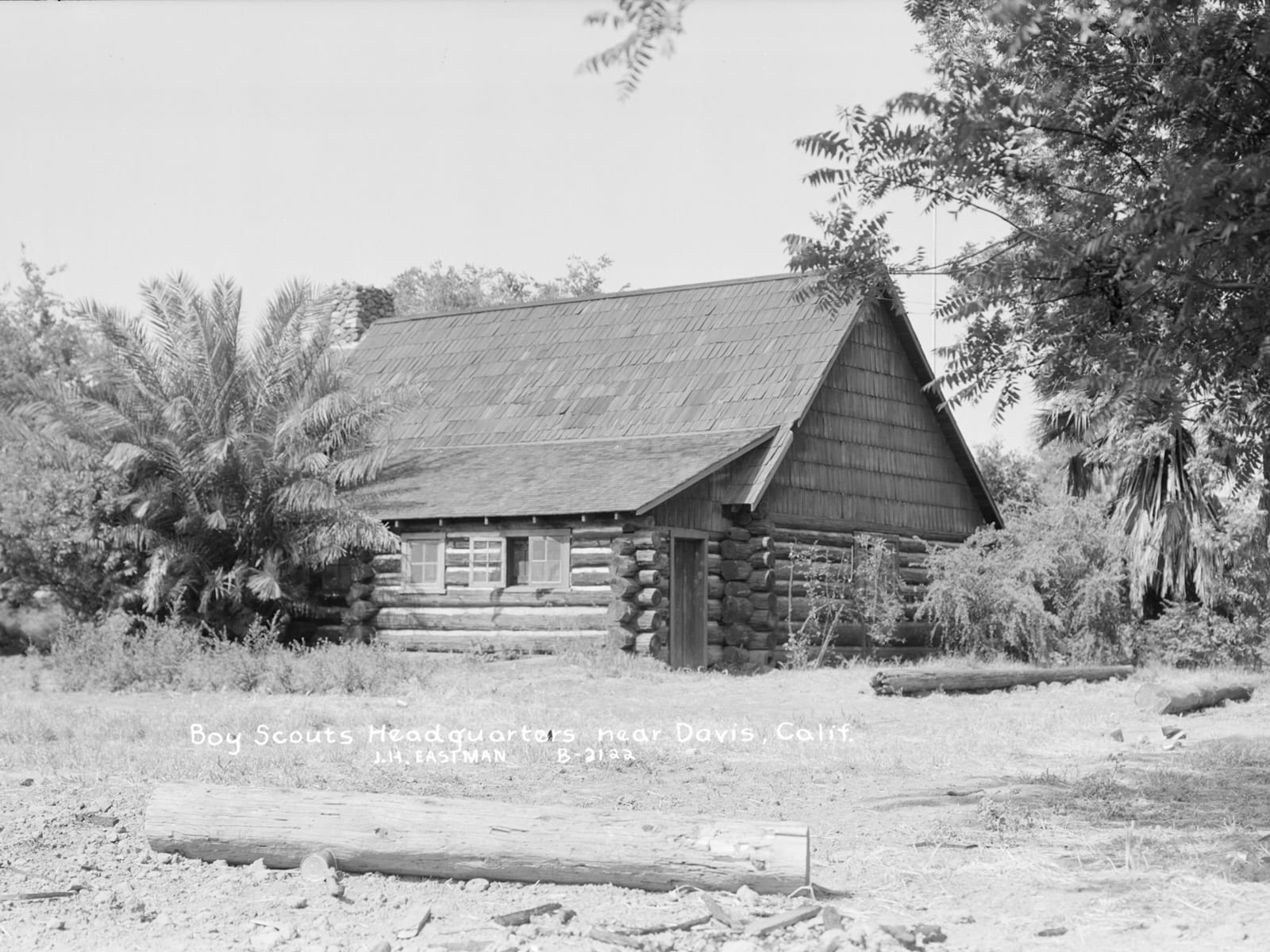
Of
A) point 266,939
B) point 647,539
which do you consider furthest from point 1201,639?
point 266,939

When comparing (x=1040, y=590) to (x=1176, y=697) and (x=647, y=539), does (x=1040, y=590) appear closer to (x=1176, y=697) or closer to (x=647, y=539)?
(x=647, y=539)

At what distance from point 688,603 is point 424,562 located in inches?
159

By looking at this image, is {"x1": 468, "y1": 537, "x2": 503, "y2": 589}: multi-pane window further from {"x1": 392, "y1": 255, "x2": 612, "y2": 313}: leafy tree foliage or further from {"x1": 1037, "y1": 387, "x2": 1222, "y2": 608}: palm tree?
{"x1": 392, "y1": 255, "x2": 612, "y2": 313}: leafy tree foliage

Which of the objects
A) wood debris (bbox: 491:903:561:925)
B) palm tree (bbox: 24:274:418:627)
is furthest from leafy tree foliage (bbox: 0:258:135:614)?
wood debris (bbox: 491:903:561:925)

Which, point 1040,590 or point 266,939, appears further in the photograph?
point 1040,590

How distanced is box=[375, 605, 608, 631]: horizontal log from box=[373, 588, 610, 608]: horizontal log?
7 cm

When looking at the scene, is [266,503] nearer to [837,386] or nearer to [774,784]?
[837,386]

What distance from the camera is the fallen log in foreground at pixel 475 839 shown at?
23.6 feet

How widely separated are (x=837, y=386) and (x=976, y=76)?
16.7m

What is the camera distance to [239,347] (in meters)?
23.0

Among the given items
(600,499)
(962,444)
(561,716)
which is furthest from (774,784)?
(962,444)

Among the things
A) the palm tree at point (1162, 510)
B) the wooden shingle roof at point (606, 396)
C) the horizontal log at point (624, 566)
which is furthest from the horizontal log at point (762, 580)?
the palm tree at point (1162, 510)

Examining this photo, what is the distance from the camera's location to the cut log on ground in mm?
16391

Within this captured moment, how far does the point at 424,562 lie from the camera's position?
2316 centimetres
